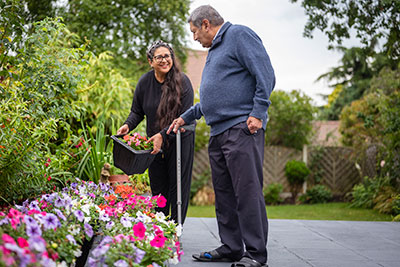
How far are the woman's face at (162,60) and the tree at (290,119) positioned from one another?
856cm

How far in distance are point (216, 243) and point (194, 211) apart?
5327 mm

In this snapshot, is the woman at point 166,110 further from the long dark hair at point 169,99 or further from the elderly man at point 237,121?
the elderly man at point 237,121

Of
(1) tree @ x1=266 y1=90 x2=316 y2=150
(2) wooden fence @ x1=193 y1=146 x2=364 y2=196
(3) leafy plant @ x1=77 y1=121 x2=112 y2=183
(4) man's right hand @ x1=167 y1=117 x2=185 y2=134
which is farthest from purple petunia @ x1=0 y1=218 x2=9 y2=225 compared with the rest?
(1) tree @ x1=266 y1=90 x2=316 y2=150

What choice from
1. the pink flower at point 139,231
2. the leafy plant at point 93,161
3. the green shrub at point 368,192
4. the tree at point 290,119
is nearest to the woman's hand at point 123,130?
the leafy plant at point 93,161

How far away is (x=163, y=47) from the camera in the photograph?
134 inches

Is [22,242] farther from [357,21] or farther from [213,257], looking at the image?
[357,21]

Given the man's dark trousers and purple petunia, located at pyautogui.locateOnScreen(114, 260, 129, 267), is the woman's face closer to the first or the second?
the man's dark trousers

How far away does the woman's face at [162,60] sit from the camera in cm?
338

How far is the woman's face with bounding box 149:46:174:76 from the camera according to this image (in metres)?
3.38

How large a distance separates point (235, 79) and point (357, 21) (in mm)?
3987

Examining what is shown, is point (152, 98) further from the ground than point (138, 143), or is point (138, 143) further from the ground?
point (152, 98)

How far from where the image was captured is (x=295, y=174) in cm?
1120

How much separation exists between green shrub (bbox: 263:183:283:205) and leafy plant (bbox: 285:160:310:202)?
43 centimetres

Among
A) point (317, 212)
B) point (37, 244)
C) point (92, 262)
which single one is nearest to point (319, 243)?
point (92, 262)
